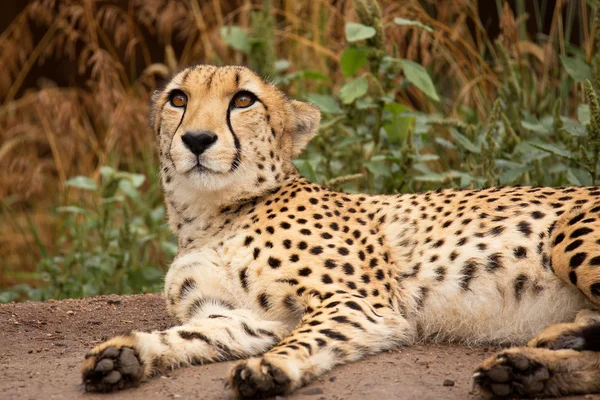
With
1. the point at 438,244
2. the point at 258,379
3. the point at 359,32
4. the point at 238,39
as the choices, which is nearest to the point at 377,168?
the point at 359,32

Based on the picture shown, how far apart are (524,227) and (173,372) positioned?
49.3 inches

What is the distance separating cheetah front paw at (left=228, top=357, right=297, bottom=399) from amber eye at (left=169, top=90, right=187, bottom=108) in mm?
1258

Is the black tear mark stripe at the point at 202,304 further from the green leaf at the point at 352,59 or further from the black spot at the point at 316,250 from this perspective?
the green leaf at the point at 352,59

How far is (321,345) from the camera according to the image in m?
2.65

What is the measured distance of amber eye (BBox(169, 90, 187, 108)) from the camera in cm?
333

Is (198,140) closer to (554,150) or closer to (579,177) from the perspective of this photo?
(554,150)

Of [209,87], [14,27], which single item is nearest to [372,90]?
[209,87]

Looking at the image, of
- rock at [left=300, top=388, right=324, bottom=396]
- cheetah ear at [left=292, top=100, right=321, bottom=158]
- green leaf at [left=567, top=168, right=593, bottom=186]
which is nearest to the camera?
rock at [left=300, top=388, right=324, bottom=396]

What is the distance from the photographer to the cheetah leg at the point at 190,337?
98.6 inches

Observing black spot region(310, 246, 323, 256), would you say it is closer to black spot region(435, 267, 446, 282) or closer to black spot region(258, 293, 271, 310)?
black spot region(258, 293, 271, 310)

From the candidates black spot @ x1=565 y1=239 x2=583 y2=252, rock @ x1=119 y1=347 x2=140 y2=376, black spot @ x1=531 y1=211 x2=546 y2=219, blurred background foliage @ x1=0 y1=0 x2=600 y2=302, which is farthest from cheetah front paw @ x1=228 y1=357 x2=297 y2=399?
blurred background foliage @ x1=0 y1=0 x2=600 y2=302

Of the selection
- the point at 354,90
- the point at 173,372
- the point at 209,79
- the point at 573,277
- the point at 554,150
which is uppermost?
the point at 209,79

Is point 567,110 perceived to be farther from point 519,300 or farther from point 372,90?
point 519,300

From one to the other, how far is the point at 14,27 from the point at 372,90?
2.63 metres
